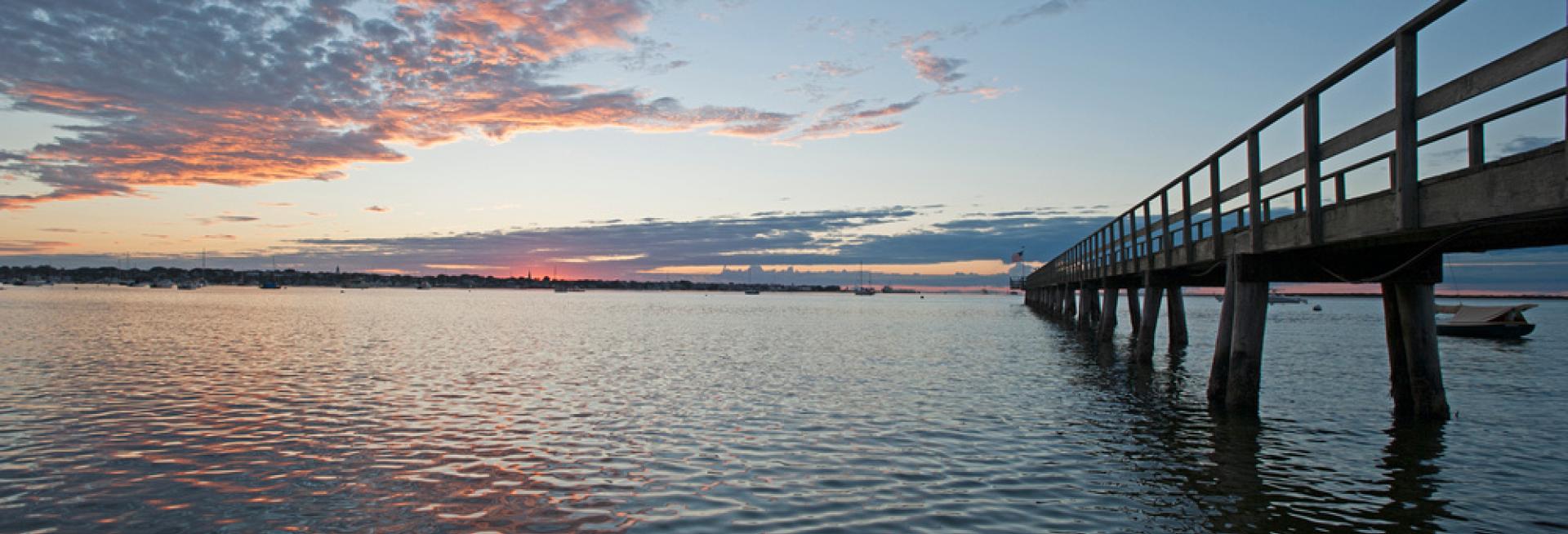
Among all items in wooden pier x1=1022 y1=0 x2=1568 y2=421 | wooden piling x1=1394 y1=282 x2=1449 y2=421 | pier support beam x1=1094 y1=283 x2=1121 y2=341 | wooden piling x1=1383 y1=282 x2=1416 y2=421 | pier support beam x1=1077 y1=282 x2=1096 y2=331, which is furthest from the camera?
pier support beam x1=1077 y1=282 x2=1096 y2=331

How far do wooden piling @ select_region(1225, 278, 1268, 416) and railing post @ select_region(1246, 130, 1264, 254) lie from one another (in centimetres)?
89

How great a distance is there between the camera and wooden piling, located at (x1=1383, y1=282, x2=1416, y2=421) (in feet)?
50.9

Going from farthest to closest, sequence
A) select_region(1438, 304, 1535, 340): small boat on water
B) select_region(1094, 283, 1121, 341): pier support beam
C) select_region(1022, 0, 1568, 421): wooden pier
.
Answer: select_region(1438, 304, 1535, 340): small boat on water
select_region(1094, 283, 1121, 341): pier support beam
select_region(1022, 0, 1568, 421): wooden pier

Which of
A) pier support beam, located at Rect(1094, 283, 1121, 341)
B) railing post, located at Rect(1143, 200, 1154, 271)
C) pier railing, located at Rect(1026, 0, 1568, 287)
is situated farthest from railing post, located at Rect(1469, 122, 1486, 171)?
pier support beam, located at Rect(1094, 283, 1121, 341)

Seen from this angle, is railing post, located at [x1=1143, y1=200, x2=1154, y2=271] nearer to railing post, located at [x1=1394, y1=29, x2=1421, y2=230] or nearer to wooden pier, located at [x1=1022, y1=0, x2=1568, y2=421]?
wooden pier, located at [x1=1022, y1=0, x2=1568, y2=421]

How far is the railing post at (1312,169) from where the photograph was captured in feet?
38.7

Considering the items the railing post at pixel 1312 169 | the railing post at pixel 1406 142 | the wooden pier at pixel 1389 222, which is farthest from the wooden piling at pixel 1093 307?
the railing post at pixel 1406 142

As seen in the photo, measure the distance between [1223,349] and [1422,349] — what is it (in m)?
3.14

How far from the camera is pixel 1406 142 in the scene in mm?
9156

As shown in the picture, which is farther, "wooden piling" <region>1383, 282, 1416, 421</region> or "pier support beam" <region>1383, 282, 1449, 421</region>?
"wooden piling" <region>1383, 282, 1416, 421</region>

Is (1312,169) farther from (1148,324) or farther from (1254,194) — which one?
(1148,324)

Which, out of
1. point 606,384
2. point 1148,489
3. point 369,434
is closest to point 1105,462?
point 1148,489

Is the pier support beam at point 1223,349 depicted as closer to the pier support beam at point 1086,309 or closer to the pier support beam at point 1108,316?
the pier support beam at point 1108,316

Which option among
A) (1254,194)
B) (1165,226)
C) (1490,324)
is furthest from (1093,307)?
(1254,194)
